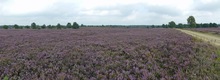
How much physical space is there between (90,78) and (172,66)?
337cm

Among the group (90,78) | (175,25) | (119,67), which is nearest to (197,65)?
(119,67)

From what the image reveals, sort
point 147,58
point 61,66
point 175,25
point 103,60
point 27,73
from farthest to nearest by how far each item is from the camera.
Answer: point 175,25, point 147,58, point 103,60, point 61,66, point 27,73

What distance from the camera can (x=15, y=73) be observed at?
6.99 m

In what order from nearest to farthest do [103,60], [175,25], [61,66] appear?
[61,66] < [103,60] < [175,25]

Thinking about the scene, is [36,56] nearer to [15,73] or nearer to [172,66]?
[15,73]

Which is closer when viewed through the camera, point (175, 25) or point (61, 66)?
point (61, 66)

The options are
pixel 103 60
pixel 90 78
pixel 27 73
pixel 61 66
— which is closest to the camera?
pixel 90 78

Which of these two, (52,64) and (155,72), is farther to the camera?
(52,64)

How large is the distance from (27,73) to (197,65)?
6415 millimetres

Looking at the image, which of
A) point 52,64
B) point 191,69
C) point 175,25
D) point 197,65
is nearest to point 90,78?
point 52,64

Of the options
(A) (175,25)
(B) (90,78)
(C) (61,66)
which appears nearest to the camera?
(B) (90,78)

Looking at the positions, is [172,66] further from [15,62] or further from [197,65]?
[15,62]

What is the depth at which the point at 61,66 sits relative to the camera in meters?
7.46

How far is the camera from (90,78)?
253 inches
